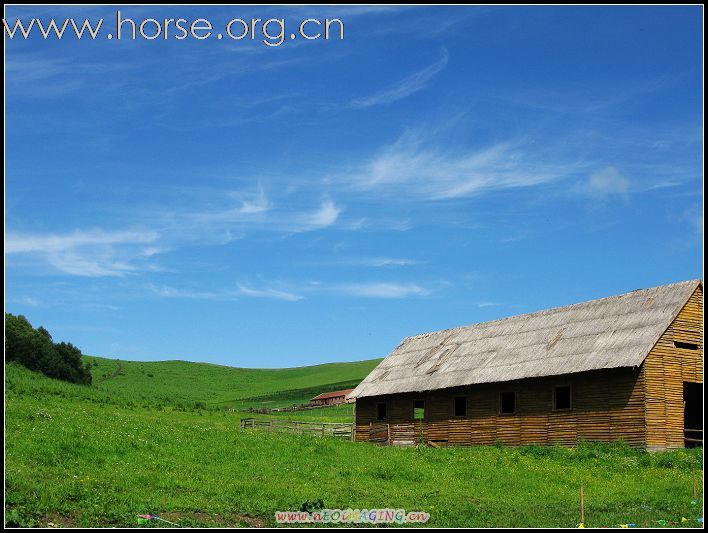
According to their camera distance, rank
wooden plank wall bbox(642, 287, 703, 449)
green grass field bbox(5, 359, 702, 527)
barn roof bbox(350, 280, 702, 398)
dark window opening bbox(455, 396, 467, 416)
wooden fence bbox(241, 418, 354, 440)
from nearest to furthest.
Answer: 1. green grass field bbox(5, 359, 702, 527)
2. wooden plank wall bbox(642, 287, 703, 449)
3. barn roof bbox(350, 280, 702, 398)
4. dark window opening bbox(455, 396, 467, 416)
5. wooden fence bbox(241, 418, 354, 440)

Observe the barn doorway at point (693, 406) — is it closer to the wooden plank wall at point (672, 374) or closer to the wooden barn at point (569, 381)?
the wooden barn at point (569, 381)

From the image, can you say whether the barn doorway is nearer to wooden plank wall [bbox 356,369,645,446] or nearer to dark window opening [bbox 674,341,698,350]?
dark window opening [bbox 674,341,698,350]

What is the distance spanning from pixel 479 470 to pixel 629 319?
36.5 ft

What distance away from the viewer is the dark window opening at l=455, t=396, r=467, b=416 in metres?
38.2

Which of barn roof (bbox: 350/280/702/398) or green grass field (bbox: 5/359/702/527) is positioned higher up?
barn roof (bbox: 350/280/702/398)

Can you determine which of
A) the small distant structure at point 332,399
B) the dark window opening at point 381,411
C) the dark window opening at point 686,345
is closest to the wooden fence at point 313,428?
the dark window opening at point 381,411

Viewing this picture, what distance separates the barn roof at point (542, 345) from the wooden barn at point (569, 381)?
71 millimetres

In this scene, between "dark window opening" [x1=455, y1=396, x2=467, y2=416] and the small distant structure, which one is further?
the small distant structure

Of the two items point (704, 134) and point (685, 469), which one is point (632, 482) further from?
point (704, 134)

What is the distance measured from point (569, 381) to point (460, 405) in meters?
6.76

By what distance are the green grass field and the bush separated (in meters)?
28.3

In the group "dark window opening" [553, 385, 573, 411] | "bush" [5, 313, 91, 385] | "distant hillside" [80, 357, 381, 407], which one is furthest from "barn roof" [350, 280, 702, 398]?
"distant hillside" [80, 357, 381, 407]

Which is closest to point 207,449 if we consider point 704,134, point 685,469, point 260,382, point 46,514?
point 46,514

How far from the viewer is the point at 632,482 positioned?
2528 centimetres
